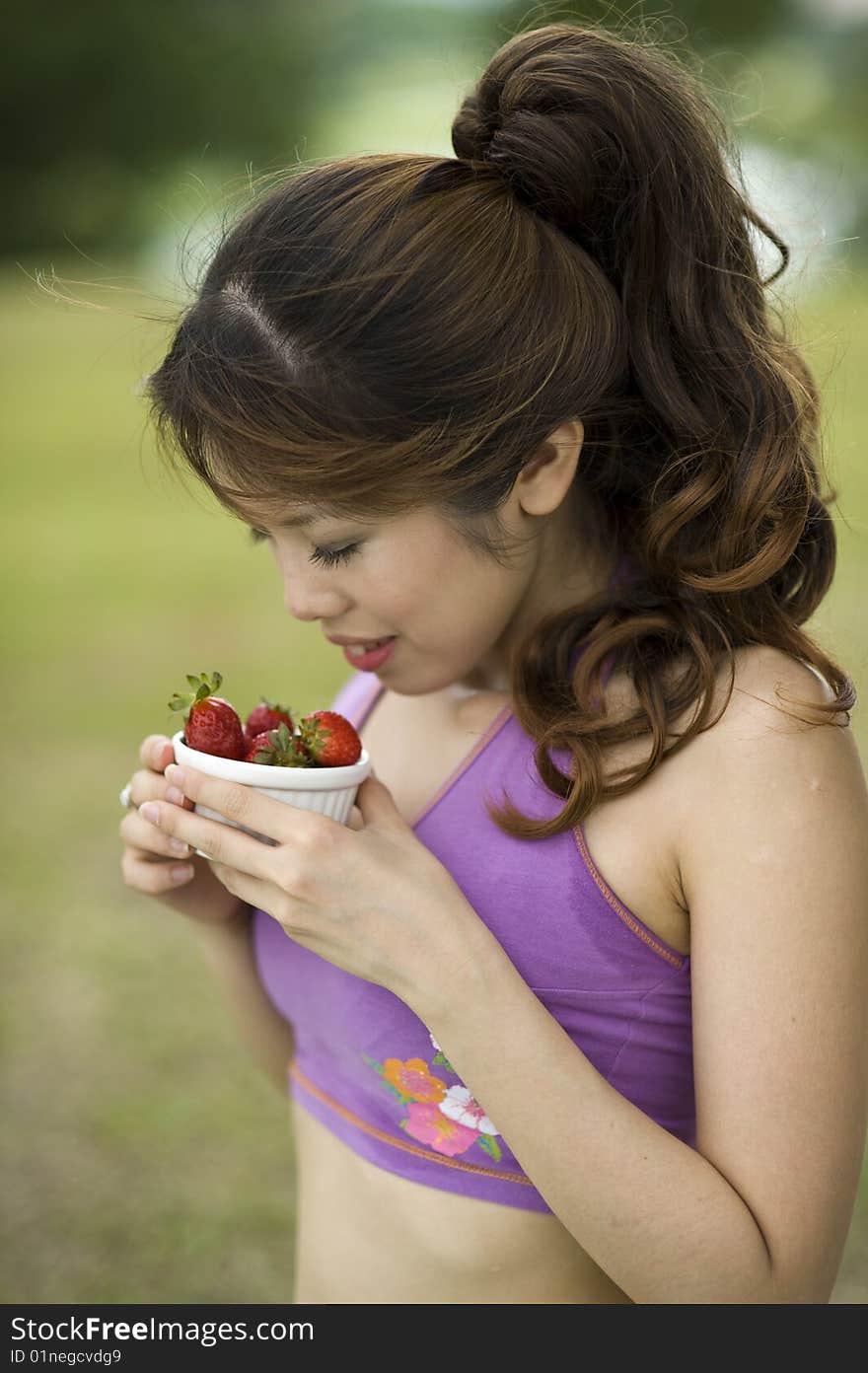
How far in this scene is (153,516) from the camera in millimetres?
9930

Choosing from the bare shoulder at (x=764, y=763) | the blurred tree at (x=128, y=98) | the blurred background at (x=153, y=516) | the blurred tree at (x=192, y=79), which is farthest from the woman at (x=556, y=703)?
the blurred tree at (x=128, y=98)

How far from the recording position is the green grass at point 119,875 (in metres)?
2.98

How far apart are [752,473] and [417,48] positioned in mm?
8420

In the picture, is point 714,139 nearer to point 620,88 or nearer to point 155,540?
point 620,88

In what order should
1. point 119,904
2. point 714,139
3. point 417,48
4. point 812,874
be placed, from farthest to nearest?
point 417,48 < point 119,904 < point 714,139 < point 812,874

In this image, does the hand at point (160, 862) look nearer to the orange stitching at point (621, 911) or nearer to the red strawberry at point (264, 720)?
the red strawberry at point (264, 720)

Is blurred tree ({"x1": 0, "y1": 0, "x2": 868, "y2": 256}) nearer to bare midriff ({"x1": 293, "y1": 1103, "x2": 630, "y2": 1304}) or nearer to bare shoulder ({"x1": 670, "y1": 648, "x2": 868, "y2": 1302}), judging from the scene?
bare midriff ({"x1": 293, "y1": 1103, "x2": 630, "y2": 1304})

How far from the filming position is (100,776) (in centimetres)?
602

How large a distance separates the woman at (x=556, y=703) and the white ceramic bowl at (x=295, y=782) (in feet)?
0.09

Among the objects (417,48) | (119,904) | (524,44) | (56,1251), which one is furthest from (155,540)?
(524,44)

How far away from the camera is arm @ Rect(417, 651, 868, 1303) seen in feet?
3.93

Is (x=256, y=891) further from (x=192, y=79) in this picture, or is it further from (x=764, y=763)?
(x=192, y=79)

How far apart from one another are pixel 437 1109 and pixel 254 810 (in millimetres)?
396

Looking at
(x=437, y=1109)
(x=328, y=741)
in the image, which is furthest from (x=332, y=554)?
(x=437, y=1109)
